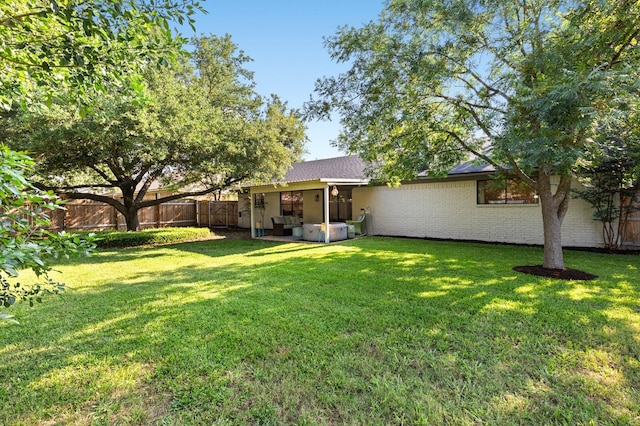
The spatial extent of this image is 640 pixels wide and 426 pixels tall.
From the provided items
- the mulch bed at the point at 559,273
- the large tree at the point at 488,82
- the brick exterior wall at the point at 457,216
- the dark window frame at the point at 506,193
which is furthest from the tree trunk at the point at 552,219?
the brick exterior wall at the point at 457,216

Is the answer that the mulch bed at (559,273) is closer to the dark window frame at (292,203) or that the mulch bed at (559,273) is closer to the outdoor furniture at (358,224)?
the outdoor furniture at (358,224)

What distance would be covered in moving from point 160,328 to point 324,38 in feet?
20.3

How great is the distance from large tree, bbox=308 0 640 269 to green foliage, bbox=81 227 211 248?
28.3 ft

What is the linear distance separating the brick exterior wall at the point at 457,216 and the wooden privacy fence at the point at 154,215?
948 cm

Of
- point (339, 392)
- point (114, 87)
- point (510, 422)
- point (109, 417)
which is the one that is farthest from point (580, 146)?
point (109, 417)

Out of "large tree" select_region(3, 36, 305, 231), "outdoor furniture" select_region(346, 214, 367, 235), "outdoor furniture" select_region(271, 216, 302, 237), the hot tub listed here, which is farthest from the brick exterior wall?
"large tree" select_region(3, 36, 305, 231)

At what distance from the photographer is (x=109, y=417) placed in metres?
2.46

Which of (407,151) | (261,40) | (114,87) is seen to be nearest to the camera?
(114,87)

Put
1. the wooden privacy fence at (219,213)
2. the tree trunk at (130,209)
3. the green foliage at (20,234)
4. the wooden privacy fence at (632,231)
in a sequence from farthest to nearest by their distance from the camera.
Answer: the wooden privacy fence at (219,213) < the tree trunk at (130,209) < the wooden privacy fence at (632,231) < the green foliage at (20,234)

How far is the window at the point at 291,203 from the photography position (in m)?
18.0

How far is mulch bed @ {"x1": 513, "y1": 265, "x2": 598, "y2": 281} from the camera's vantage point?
625 cm

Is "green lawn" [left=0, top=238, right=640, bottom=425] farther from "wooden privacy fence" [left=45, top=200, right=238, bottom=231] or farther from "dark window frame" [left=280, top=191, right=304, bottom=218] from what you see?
"wooden privacy fence" [left=45, top=200, right=238, bottom=231]

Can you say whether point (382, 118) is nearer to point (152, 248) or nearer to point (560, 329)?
point (560, 329)

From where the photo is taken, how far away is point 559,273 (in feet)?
21.2
